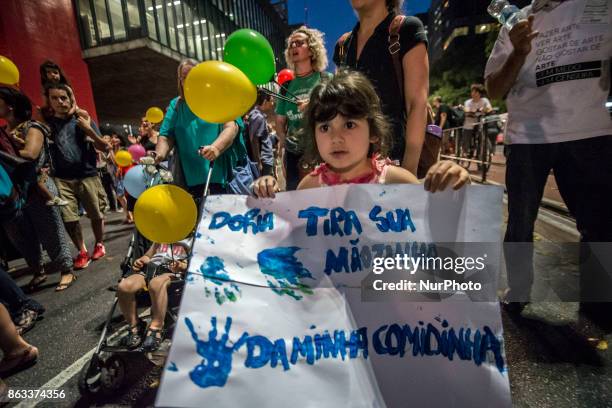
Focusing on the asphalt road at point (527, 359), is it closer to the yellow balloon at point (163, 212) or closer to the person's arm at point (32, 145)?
the yellow balloon at point (163, 212)

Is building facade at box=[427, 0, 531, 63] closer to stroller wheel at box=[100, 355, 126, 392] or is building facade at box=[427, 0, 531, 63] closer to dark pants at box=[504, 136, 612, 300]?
dark pants at box=[504, 136, 612, 300]

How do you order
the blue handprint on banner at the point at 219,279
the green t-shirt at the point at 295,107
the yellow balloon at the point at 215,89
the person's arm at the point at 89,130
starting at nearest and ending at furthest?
1. the blue handprint on banner at the point at 219,279
2. the yellow balloon at the point at 215,89
3. the green t-shirt at the point at 295,107
4. the person's arm at the point at 89,130

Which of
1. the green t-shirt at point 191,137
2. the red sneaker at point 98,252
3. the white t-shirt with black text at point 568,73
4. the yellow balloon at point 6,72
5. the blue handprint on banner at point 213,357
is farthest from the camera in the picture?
the red sneaker at point 98,252

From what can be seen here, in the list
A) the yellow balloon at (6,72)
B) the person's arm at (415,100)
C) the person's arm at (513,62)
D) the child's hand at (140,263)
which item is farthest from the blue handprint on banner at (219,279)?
the yellow balloon at (6,72)

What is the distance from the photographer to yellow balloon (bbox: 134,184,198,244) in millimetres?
1468

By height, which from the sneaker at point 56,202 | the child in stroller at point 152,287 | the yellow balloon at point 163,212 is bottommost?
the child in stroller at point 152,287

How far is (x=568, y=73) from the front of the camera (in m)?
1.61

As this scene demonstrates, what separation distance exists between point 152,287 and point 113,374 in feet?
1.63

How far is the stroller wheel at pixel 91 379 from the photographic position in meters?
1.55

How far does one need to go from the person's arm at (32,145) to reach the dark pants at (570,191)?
3798mm

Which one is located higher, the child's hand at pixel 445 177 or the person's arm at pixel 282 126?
the person's arm at pixel 282 126

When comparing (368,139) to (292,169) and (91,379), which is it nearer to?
(292,169)

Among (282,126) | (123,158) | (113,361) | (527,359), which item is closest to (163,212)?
(113,361)

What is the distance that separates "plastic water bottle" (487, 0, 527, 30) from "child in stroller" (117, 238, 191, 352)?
7.83 ft
